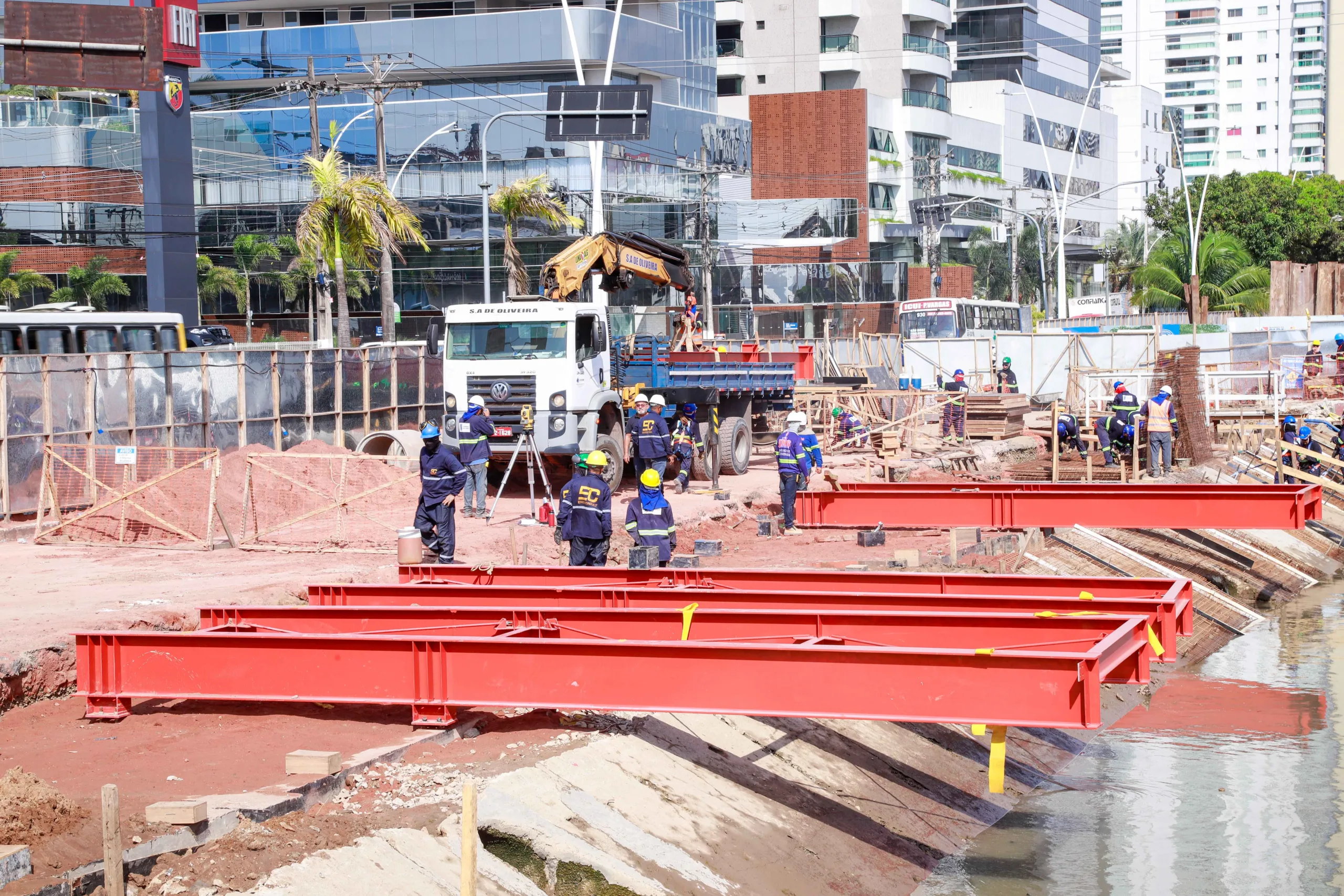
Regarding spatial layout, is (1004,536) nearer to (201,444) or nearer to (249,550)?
(249,550)

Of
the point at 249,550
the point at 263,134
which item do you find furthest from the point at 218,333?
the point at 249,550

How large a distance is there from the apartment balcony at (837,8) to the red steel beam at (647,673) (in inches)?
3025

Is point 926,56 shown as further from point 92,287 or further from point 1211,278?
point 92,287

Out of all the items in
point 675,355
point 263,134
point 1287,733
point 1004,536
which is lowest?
point 1287,733

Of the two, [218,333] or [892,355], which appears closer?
[218,333]

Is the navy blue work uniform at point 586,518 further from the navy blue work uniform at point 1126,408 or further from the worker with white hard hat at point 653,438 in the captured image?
the navy blue work uniform at point 1126,408

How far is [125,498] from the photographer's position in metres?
18.1

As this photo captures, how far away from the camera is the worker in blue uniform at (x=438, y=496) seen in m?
14.3

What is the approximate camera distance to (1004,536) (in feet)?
61.6

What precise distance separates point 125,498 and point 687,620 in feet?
35.1

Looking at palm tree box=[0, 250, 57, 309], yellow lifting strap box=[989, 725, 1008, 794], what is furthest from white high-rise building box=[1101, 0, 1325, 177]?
yellow lifting strap box=[989, 725, 1008, 794]

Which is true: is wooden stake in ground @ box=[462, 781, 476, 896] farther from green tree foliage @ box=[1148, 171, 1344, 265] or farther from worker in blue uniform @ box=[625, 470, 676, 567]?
green tree foliage @ box=[1148, 171, 1344, 265]

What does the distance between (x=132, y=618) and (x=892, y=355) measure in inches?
1509

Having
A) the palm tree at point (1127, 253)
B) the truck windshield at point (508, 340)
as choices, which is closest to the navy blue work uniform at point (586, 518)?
the truck windshield at point (508, 340)
